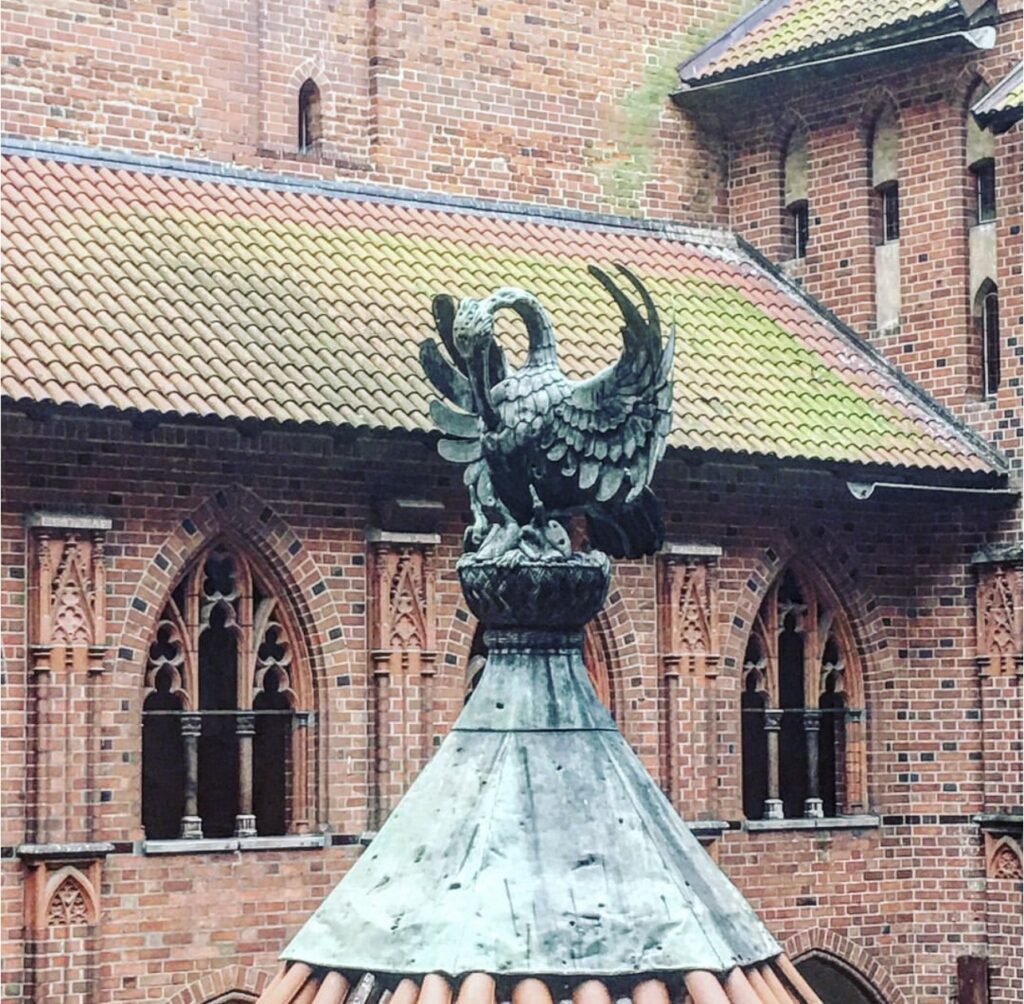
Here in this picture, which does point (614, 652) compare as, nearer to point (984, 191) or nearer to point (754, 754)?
point (754, 754)

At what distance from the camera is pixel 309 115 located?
2002 cm

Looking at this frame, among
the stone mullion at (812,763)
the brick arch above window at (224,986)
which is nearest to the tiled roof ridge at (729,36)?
the stone mullion at (812,763)

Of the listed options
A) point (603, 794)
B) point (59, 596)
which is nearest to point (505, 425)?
point (603, 794)

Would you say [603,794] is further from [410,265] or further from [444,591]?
[410,265]

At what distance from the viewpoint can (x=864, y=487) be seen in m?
19.7

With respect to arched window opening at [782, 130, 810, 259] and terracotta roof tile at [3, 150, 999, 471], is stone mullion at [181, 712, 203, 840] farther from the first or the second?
arched window opening at [782, 130, 810, 259]

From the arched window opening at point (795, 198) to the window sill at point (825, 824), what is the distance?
4646 millimetres

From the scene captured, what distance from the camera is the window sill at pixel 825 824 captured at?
1956 cm

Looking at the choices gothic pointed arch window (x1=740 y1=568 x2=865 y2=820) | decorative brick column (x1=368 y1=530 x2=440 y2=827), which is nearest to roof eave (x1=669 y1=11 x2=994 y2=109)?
gothic pointed arch window (x1=740 y1=568 x2=865 y2=820)

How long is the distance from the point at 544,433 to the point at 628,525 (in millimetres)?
285

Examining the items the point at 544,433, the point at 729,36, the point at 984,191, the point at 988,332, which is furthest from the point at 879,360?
the point at 544,433

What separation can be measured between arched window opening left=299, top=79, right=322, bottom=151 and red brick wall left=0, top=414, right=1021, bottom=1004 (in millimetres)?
3408

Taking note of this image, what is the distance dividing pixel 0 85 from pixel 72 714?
476 centimetres

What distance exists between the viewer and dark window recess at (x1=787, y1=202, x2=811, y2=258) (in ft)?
70.9
